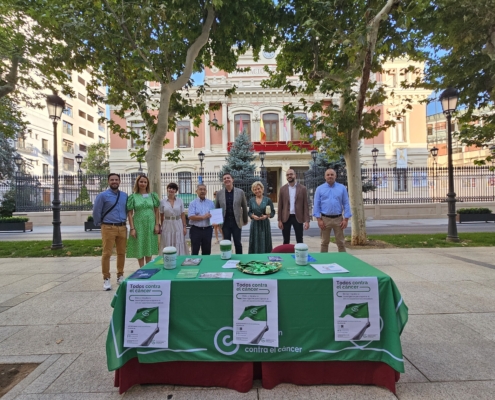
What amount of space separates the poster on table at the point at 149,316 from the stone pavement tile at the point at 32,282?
4445mm

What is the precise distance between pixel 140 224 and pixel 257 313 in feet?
12.3

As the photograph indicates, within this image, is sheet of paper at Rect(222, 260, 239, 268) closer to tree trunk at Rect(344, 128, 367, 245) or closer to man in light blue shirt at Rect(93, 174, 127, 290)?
man in light blue shirt at Rect(93, 174, 127, 290)

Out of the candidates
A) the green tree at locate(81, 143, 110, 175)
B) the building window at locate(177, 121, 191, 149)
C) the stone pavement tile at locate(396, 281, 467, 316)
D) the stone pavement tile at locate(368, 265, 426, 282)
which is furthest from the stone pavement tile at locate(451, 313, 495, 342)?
the green tree at locate(81, 143, 110, 175)

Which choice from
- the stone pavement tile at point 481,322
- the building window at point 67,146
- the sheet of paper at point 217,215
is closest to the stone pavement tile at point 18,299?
the sheet of paper at point 217,215

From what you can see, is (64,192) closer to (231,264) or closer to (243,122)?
(243,122)

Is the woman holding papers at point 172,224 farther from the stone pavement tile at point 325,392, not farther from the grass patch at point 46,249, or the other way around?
the grass patch at point 46,249

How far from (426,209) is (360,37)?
56.3ft

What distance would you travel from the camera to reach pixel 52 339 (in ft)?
12.0

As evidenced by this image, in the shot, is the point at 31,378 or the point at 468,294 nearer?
the point at 31,378

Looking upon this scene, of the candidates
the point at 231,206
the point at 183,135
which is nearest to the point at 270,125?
the point at 183,135

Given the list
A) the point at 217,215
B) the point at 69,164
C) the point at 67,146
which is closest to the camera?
the point at 217,215

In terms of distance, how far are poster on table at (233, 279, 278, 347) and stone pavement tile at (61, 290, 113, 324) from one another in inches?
100

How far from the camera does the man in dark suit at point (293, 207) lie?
654 centimetres

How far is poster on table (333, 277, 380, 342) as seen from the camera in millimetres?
2523
